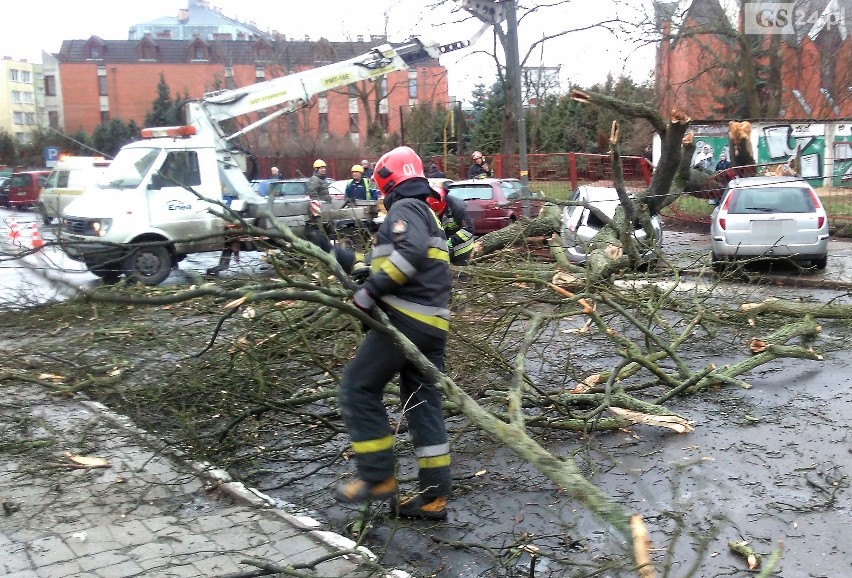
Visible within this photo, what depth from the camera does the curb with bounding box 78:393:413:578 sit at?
3.68 meters

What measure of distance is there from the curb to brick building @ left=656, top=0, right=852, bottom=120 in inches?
816

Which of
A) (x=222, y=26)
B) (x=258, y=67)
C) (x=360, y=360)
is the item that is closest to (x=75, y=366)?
(x=360, y=360)

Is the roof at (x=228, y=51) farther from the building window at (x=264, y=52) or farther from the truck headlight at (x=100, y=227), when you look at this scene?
the truck headlight at (x=100, y=227)

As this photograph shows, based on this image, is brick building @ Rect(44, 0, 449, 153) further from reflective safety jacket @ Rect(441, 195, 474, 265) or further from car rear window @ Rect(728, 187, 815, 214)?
reflective safety jacket @ Rect(441, 195, 474, 265)

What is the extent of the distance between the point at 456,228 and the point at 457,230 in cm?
2

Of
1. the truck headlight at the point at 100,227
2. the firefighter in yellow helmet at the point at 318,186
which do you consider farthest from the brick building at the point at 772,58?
the truck headlight at the point at 100,227

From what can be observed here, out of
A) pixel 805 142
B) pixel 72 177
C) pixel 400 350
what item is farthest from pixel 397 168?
pixel 805 142

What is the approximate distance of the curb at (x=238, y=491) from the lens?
368 cm

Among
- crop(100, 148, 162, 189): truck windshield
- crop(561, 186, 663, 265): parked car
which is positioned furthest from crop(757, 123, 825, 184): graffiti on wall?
A: crop(100, 148, 162, 189): truck windshield

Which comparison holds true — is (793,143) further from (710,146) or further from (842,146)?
(710,146)

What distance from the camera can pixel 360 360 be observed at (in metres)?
3.98

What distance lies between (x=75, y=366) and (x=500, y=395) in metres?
2.85

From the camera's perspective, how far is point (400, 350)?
3807 millimetres

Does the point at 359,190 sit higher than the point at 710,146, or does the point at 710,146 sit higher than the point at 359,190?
the point at 710,146
